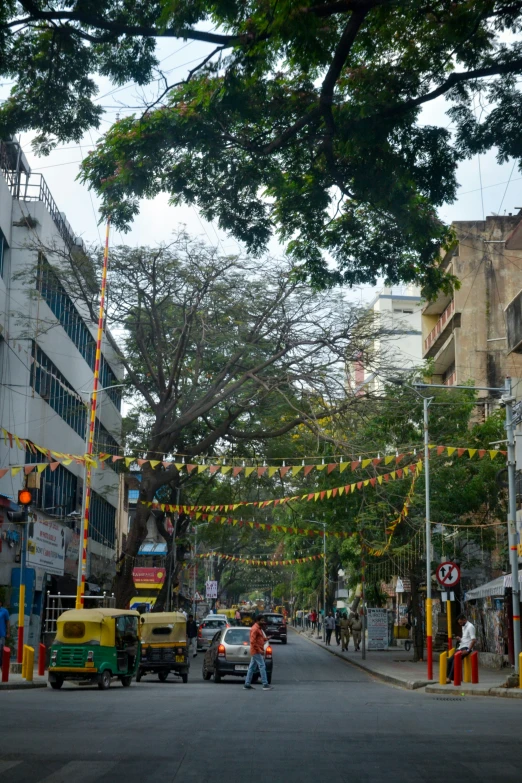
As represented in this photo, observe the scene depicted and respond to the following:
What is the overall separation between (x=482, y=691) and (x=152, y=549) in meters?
51.8

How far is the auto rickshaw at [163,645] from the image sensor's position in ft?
87.1

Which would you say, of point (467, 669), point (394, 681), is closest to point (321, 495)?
point (394, 681)

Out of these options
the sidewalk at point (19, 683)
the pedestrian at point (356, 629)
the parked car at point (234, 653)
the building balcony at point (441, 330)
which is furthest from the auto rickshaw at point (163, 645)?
the building balcony at point (441, 330)

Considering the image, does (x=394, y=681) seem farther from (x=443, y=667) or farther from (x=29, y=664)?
(x=29, y=664)

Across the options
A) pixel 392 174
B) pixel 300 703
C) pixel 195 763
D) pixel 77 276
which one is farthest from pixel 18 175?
pixel 195 763

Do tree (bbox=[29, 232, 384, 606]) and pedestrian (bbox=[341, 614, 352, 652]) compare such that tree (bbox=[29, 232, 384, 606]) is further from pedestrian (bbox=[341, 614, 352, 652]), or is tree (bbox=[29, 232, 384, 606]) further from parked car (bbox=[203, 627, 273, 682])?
pedestrian (bbox=[341, 614, 352, 652])

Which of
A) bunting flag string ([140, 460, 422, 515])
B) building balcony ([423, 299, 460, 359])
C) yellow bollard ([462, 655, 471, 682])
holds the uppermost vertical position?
building balcony ([423, 299, 460, 359])

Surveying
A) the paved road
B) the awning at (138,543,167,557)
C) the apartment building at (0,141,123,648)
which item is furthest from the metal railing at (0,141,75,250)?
the awning at (138,543,167,557)

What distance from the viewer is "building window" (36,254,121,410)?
105ft

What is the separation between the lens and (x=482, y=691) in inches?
874

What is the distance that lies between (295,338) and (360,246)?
1684 cm

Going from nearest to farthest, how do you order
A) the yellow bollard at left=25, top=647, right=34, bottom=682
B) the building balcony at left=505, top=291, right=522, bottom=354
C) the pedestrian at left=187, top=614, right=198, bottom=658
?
1. the yellow bollard at left=25, top=647, right=34, bottom=682
2. the building balcony at left=505, top=291, right=522, bottom=354
3. the pedestrian at left=187, top=614, right=198, bottom=658

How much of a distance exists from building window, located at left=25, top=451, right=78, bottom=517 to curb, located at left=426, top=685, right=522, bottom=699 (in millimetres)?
15698

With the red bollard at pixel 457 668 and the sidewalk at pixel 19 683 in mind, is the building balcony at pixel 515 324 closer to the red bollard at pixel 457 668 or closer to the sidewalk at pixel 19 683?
the red bollard at pixel 457 668
